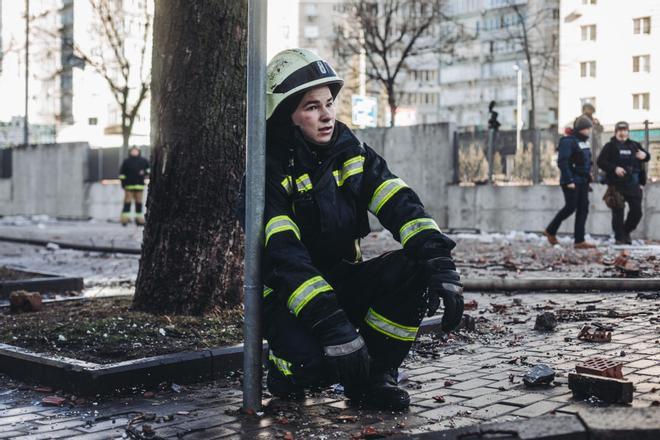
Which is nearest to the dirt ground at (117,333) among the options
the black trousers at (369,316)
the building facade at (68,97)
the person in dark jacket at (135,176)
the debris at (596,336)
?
the black trousers at (369,316)

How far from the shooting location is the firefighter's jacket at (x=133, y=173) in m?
22.6

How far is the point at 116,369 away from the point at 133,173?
18333 mm

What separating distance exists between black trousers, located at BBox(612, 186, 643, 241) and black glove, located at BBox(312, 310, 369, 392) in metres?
11.8

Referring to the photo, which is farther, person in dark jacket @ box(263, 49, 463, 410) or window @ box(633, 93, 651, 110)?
window @ box(633, 93, 651, 110)

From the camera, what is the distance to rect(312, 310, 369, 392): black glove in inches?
151

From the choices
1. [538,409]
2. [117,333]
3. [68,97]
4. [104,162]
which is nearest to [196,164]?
[117,333]

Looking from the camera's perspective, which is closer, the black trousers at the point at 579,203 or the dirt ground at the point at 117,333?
the dirt ground at the point at 117,333

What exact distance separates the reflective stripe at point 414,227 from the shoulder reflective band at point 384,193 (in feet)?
0.63

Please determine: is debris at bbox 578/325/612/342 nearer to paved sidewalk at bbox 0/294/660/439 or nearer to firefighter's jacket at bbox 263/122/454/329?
paved sidewalk at bbox 0/294/660/439

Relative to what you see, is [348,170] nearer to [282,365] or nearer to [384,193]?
[384,193]

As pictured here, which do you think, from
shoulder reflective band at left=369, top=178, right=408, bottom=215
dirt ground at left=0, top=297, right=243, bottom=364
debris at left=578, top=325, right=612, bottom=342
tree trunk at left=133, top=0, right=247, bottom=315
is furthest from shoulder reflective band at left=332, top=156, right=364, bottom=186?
debris at left=578, top=325, right=612, bottom=342

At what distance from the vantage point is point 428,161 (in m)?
20.8

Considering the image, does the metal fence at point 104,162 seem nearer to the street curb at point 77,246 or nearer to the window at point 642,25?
the street curb at point 77,246

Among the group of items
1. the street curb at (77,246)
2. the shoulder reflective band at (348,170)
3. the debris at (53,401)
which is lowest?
the street curb at (77,246)
